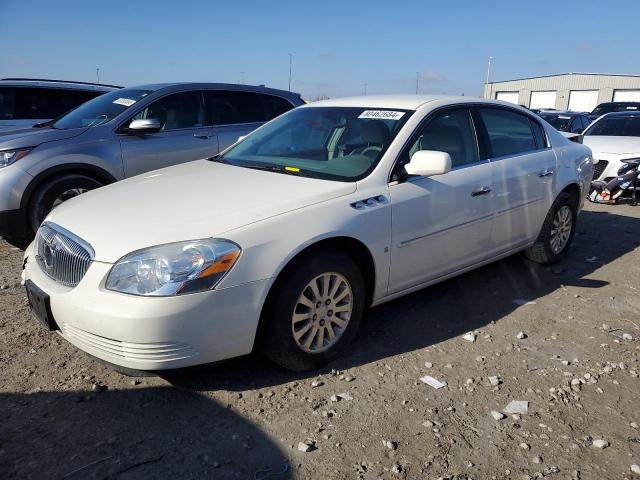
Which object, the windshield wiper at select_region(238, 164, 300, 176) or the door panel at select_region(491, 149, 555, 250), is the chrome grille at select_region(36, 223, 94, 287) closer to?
the windshield wiper at select_region(238, 164, 300, 176)

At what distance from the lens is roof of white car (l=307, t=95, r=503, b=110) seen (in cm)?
378

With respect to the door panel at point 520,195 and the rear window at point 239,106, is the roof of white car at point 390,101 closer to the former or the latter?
the door panel at point 520,195

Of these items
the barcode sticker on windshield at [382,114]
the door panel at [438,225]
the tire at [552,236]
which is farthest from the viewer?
the tire at [552,236]

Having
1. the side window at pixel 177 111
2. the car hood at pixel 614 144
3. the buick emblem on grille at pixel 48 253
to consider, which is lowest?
the buick emblem on grille at pixel 48 253

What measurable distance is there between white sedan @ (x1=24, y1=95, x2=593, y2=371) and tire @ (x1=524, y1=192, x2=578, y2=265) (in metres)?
0.32

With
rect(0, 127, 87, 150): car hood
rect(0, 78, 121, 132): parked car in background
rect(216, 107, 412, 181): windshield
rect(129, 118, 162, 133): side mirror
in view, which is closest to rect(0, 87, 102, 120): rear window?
rect(0, 78, 121, 132): parked car in background

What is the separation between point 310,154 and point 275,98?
11.6ft

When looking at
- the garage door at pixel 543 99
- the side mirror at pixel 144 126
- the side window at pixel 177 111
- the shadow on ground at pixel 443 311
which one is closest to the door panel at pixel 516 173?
the shadow on ground at pixel 443 311

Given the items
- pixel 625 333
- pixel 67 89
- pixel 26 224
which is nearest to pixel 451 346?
pixel 625 333

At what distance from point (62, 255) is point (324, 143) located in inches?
74.5

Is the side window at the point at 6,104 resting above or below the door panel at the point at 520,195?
above

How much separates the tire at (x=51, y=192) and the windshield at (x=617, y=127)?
8609 mm

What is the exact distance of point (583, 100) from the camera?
4441 centimetres

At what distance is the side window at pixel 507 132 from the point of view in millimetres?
4184
